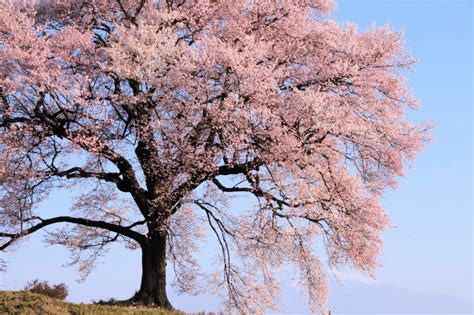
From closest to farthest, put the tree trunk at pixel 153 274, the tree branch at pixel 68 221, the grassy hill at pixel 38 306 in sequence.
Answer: the grassy hill at pixel 38 306, the tree trunk at pixel 153 274, the tree branch at pixel 68 221

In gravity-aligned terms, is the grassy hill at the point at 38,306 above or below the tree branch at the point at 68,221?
below

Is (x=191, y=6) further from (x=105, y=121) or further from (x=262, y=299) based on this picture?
(x=262, y=299)

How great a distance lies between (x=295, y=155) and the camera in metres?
21.6

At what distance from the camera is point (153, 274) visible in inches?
946

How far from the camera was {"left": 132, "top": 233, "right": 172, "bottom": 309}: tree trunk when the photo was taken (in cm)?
2355

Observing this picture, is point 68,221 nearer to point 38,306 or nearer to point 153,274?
point 153,274

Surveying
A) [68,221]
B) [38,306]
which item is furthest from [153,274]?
[38,306]

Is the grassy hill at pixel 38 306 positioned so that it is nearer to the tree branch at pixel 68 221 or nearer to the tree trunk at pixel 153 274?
the tree trunk at pixel 153 274

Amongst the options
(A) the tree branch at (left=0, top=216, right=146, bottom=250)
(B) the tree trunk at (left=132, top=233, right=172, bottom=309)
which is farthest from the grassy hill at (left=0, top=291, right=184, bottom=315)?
(A) the tree branch at (left=0, top=216, right=146, bottom=250)

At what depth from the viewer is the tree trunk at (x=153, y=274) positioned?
23547mm

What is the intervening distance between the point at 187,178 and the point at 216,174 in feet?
3.50

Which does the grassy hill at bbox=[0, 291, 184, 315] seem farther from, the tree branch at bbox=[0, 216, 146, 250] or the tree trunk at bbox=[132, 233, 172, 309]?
the tree branch at bbox=[0, 216, 146, 250]

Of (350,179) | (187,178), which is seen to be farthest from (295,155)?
(187,178)

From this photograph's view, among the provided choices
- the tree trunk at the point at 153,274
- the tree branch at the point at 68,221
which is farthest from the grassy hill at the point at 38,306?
the tree branch at the point at 68,221
